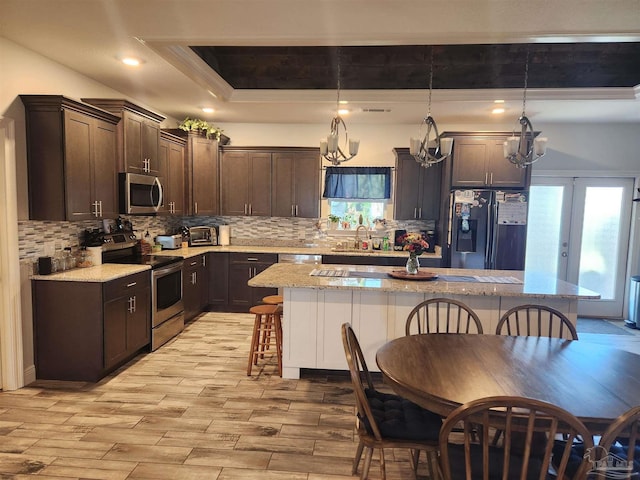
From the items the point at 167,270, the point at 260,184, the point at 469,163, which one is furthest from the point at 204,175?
the point at 469,163

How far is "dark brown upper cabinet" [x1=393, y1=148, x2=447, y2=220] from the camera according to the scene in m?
5.50

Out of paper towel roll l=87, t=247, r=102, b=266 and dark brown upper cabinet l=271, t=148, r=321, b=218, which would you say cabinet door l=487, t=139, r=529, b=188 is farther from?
paper towel roll l=87, t=247, r=102, b=266

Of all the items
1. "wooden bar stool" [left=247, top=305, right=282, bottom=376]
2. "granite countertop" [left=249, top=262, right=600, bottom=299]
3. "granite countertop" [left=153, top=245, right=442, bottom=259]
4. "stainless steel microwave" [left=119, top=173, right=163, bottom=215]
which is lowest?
"wooden bar stool" [left=247, top=305, right=282, bottom=376]

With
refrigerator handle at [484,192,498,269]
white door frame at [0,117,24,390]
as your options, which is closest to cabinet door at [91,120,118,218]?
white door frame at [0,117,24,390]

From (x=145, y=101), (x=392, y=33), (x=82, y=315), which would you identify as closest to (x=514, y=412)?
(x=392, y=33)

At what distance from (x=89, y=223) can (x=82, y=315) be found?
117cm

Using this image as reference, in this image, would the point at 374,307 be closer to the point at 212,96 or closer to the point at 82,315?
the point at 82,315

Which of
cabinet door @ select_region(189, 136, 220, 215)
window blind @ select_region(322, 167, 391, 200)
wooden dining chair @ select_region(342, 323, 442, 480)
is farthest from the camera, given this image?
window blind @ select_region(322, 167, 391, 200)

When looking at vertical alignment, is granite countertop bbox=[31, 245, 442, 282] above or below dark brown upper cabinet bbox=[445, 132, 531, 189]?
below

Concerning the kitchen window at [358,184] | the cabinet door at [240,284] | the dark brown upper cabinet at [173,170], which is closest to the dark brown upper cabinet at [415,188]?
the kitchen window at [358,184]

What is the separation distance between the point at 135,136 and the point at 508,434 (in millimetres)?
4057

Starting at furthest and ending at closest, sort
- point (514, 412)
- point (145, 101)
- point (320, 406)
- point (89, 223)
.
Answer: point (145, 101)
point (89, 223)
point (320, 406)
point (514, 412)

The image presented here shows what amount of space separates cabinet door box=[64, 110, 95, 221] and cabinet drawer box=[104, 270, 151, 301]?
63 centimetres

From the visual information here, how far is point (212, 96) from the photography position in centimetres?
441
